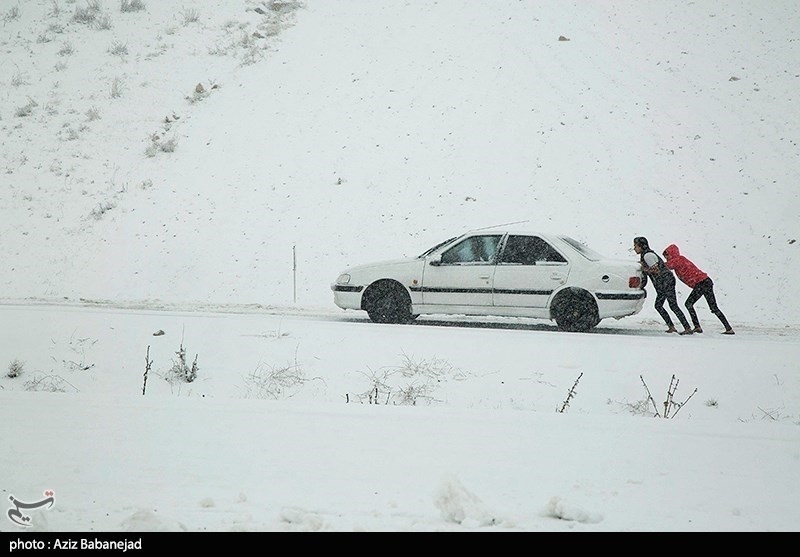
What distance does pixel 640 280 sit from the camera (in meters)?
10.7

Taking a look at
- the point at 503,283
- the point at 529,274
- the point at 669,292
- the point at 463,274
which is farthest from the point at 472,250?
the point at 669,292

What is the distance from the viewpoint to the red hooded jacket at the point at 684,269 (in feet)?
36.6

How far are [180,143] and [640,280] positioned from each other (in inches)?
600

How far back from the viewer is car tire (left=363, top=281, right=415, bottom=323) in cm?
1147

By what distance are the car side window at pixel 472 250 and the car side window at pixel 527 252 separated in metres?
0.22

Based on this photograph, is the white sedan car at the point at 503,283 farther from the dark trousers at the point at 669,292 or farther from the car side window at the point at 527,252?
the dark trousers at the point at 669,292

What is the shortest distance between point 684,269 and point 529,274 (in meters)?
2.27

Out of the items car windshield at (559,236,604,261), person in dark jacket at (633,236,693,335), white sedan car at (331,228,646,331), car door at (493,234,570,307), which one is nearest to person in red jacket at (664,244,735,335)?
person in dark jacket at (633,236,693,335)

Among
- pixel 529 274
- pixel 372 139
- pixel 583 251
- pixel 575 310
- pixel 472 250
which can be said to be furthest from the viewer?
pixel 372 139

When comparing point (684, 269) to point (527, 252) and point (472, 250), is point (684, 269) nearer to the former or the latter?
point (527, 252)

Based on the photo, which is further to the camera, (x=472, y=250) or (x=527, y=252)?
(x=472, y=250)

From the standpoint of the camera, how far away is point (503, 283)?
1109 centimetres

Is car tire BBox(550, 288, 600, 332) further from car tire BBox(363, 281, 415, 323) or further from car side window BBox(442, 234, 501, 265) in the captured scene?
car tire BBox(363, 281, 415, 323)

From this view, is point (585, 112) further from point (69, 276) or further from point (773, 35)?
point (69, 276)
